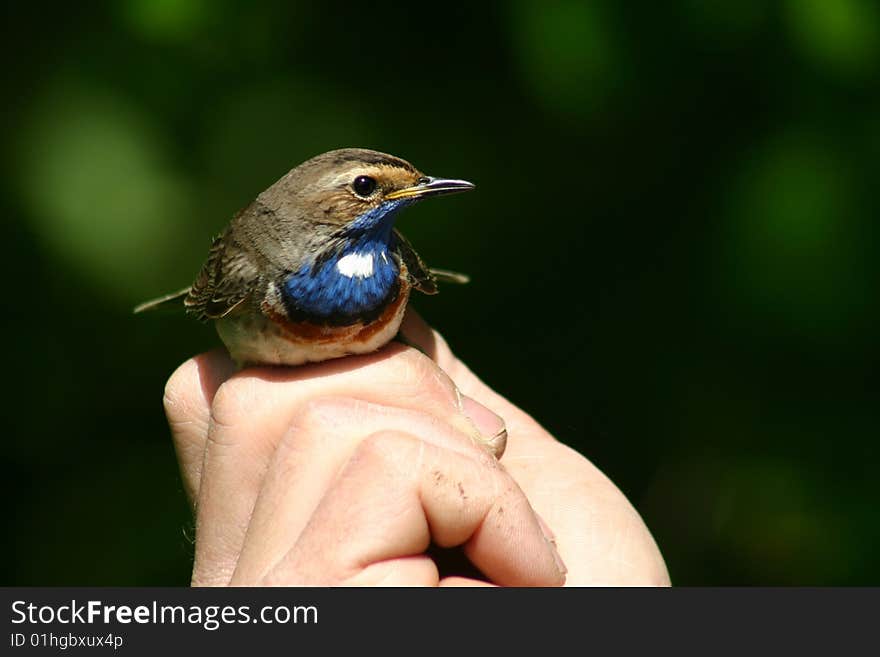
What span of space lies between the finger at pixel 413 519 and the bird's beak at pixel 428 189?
1.23 m

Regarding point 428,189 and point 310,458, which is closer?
point 310,458

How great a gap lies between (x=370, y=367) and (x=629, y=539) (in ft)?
3.07

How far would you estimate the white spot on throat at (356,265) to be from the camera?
321 centimetres

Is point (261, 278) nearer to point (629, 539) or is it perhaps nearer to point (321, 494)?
point (321, 494)

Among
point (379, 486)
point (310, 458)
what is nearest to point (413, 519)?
point (379, 486)

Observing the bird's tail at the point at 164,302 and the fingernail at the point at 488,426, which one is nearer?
the fingernail at the point at 488,426

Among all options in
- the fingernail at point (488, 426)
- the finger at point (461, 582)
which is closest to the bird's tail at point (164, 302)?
the fingernail at point (488, 426)

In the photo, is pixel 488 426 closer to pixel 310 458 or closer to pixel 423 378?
pixel 423 378

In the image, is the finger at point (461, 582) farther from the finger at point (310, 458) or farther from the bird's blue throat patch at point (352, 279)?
the bird's blue throat patch at point (352, 279)


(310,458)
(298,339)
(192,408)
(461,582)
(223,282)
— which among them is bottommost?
(461,582)

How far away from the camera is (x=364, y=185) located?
10.5ft

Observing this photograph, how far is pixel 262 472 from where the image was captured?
9.02 feet

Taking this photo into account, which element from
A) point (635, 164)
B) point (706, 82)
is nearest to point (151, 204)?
point (635, 164)

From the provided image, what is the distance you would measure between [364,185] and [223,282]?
2.06ft
